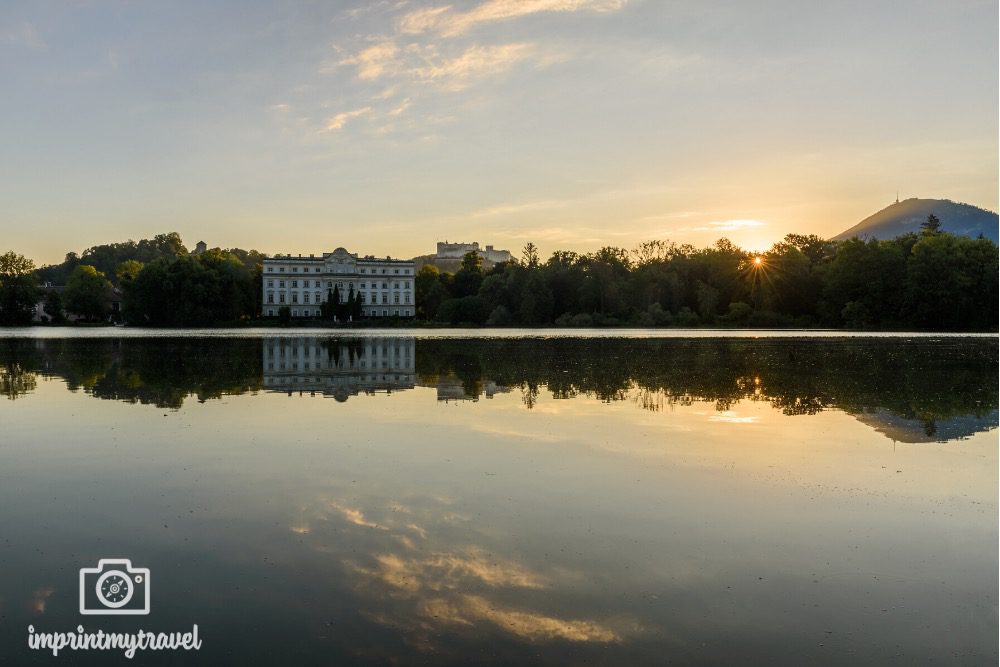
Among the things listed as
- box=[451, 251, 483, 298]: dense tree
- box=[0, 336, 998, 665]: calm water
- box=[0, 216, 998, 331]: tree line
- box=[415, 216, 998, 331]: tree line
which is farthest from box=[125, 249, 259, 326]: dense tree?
box=[0, 336, 998, 665]: calm water

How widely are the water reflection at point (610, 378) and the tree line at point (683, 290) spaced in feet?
165

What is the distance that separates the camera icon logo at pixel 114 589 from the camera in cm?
546

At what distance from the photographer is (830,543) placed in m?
6.85

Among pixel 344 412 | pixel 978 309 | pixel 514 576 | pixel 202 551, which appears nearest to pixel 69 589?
pixel 202 551

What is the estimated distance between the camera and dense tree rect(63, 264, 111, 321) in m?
119

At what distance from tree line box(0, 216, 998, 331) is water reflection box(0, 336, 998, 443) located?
50.2 m

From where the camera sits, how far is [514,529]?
716 cm

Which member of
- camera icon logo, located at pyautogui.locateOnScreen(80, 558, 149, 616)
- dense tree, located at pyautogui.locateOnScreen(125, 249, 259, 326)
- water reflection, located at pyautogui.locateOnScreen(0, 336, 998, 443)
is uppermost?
dense tree, located at pyautogui.locateOnScreen(125, 249, 259, 326)

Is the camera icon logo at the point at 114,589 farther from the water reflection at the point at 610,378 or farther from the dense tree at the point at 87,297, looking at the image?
the dense tree at the point at 87,297

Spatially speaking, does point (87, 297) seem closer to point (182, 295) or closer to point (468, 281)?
point (182, 295)

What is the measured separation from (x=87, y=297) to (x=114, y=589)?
4975 inches

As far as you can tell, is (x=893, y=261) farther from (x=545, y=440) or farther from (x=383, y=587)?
(x=383, y=587)

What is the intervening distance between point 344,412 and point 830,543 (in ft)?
32.2

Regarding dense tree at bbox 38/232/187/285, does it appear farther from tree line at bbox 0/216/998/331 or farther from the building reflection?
the building reflection
